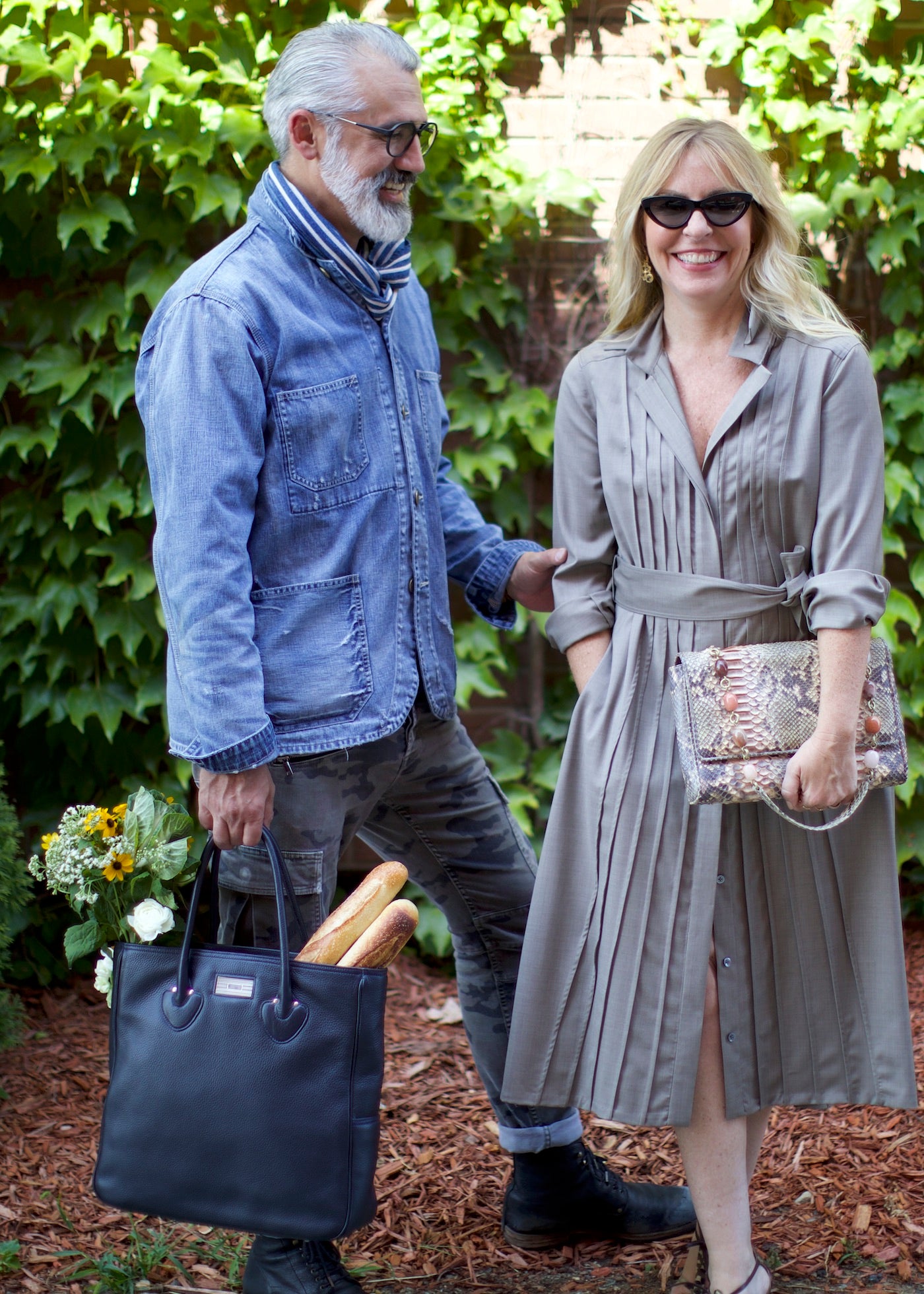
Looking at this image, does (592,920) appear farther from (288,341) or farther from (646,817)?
(288,341)

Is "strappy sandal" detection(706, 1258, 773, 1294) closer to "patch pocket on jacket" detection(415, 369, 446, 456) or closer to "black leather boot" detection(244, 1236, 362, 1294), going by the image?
"black leather boot" detection(244, 1236, 362, 1294)

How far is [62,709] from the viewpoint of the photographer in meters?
3.43

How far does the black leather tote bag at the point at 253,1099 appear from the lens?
1.74 meters

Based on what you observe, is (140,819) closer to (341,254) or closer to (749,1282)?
(341,254)

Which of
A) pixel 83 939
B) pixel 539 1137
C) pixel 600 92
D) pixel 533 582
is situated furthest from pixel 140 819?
pixel 600 92

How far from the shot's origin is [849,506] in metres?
1.81

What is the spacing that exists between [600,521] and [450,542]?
0.44 m

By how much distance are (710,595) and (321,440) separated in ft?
2.09

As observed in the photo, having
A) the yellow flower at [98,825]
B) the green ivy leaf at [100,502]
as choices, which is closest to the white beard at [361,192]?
the yellow flower at [98,825]

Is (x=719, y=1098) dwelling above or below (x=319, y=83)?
below

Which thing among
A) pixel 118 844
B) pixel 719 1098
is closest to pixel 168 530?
pixel 118 844

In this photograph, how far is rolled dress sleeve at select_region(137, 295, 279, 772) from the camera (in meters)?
1.81

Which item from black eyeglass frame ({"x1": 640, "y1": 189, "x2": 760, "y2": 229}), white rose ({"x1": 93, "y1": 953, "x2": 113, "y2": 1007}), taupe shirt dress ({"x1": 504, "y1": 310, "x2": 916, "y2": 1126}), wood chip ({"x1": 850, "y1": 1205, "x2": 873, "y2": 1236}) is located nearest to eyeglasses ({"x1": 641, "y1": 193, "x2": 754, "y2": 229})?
black eyeglass frame ({"x1": 640, "y1": 189, "x2": 760, "y2": 229})

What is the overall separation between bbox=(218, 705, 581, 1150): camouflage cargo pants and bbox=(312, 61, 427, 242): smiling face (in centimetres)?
81
